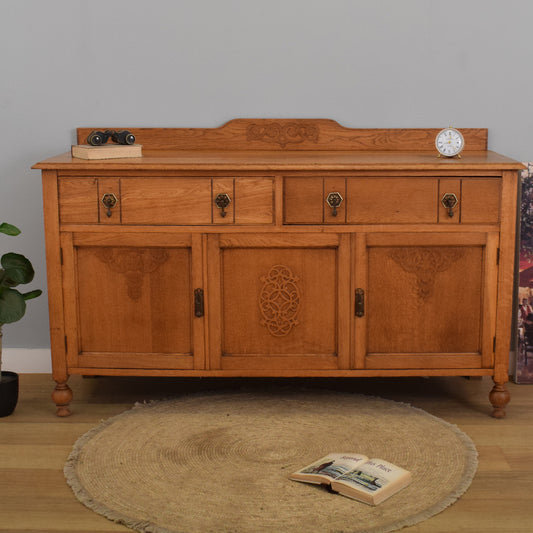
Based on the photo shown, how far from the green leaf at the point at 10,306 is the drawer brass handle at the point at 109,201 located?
479 millimetres

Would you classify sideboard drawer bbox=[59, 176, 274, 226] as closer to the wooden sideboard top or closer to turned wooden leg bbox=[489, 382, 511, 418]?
the wooden sideboard top

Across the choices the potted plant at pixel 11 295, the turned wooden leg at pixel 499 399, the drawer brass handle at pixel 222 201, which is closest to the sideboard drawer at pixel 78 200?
the potted plant at pixel 11 295

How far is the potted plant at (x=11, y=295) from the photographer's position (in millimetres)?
2928

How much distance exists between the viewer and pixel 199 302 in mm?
2953

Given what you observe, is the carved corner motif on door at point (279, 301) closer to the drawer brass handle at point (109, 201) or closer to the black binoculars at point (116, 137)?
the drawer brass handle at point (109, 201)

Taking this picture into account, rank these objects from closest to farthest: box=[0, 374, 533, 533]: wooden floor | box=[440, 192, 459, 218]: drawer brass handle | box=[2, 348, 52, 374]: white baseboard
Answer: box=[0, 374, 533, 533]: wooden floor
box=[440, 192, 459, 218]: drawer brass handle
box=[2, 348, 52, 374]: white baseboard

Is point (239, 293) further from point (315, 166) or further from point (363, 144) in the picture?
point (363, 144)

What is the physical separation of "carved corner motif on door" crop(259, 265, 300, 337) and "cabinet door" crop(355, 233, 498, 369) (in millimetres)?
241

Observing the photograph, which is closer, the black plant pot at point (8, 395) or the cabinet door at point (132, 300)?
the cabinet door at point (132, 300)

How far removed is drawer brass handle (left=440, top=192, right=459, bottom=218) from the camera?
2861 millimetres

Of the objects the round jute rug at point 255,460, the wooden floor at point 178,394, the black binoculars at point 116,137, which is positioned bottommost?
the wooden floor at point 178,394

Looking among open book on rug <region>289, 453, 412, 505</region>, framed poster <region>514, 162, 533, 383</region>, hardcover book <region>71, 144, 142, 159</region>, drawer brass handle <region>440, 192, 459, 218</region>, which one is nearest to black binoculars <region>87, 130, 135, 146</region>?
hardcover book <region>71, 144, 142, 159</region>

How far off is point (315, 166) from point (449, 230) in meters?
0.54

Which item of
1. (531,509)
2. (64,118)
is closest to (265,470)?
(531,509)
